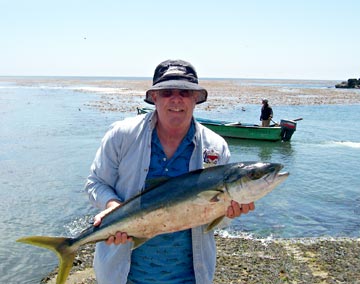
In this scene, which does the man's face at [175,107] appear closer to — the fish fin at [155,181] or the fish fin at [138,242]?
the fish fin at [155,181]

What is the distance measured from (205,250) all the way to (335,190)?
1285 cm

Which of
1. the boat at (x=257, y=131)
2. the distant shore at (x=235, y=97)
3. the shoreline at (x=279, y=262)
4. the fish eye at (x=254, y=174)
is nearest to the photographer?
the fish eye at (x=254, y=174)

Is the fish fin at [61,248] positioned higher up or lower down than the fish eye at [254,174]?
lower down

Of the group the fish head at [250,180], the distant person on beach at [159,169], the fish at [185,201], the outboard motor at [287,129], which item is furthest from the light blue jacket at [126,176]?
the outboard motor at [287,129]

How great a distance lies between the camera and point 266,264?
8.47m

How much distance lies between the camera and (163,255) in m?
3.41

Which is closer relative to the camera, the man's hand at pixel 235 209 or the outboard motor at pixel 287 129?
the man's hand at pixel 235 209

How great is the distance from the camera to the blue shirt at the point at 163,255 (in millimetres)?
3395

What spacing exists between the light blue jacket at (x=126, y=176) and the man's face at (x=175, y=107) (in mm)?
164

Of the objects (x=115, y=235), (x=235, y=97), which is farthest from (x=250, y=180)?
(x=235, y=97)

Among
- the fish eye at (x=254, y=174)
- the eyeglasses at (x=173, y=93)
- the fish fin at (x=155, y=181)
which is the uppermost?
the eyeglasses at (x=173, y=93)

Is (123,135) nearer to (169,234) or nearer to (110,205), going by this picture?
(110,205)

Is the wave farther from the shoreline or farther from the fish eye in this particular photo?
the fish eye

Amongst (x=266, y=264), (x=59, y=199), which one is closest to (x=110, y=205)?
(x=266, y=264)
